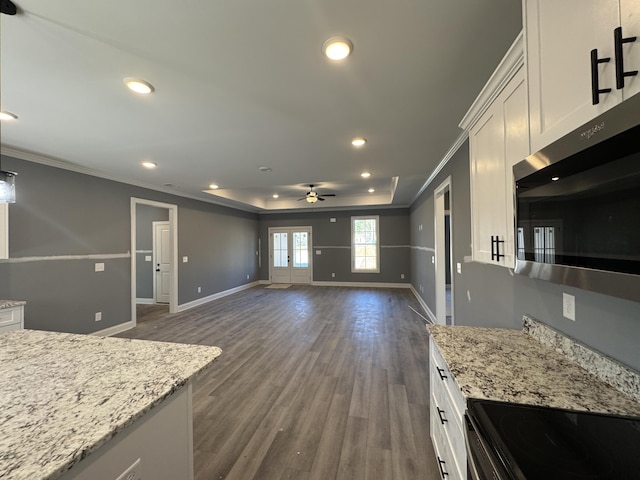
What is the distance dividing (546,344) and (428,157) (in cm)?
266

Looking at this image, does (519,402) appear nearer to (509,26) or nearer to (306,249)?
(509,26)

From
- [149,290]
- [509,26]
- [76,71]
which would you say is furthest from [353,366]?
[149,290]

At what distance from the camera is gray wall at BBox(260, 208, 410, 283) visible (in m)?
8.14

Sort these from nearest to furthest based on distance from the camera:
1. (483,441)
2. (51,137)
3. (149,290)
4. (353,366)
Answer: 1. (483,441)
2. (51,137)
3. (353,366)
4. (149,290)

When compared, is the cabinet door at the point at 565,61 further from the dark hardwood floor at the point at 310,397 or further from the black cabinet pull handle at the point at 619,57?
the dark hardwood floor at the point at 310,397

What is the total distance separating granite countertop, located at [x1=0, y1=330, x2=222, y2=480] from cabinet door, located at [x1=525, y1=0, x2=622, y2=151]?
5.43ft

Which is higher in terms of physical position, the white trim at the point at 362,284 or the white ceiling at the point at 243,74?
the white ceiling at the point at 243,74

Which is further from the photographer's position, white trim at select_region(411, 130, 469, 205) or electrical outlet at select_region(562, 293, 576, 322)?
white trim at select_region(411, 130, 469, 205)

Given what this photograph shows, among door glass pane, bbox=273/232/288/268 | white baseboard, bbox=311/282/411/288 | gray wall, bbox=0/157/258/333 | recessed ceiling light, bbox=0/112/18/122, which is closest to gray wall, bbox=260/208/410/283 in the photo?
white baseboard, bbox=311/282/411/288

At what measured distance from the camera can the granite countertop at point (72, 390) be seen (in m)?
0.67

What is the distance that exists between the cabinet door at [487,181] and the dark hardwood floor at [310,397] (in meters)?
1.46

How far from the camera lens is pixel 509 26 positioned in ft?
4.53

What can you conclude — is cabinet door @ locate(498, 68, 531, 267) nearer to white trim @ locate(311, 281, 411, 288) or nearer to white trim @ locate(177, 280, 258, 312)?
white trim @ locate(177, 280, 258, 312)

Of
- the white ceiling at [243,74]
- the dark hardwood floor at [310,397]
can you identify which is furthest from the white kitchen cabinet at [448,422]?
A: the white ceiling at [243,74]
